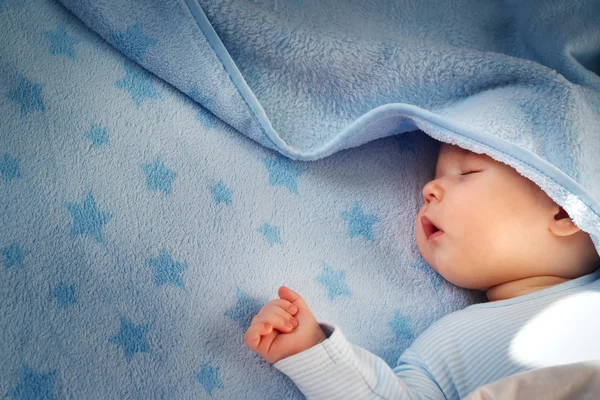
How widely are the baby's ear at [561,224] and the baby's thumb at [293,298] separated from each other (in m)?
0.44

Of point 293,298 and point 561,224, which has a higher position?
point 561,224

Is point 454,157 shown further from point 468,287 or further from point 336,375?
point 336,375

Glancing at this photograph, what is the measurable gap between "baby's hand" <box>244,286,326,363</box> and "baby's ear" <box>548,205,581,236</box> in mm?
438

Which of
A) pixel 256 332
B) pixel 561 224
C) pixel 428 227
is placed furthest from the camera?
pixel 428 227

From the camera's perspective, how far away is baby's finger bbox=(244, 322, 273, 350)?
858 millimetres

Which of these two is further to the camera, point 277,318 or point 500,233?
point 500,233

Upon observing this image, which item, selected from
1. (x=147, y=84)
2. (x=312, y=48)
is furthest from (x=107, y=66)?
(x=312, y=48)

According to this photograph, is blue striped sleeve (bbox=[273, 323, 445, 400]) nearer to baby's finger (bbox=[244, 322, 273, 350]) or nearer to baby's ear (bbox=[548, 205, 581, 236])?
baby's finger (bbox=[244, 322, 273, 350])

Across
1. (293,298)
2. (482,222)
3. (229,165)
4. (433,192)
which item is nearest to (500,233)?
(482,222)

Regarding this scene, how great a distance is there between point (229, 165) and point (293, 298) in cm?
28

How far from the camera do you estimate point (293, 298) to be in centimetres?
91

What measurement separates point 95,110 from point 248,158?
0.28 meters

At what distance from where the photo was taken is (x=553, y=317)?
3.09 feet

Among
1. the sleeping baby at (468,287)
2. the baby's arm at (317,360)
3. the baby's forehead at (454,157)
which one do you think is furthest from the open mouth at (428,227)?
the baby's arm at (317,360)
